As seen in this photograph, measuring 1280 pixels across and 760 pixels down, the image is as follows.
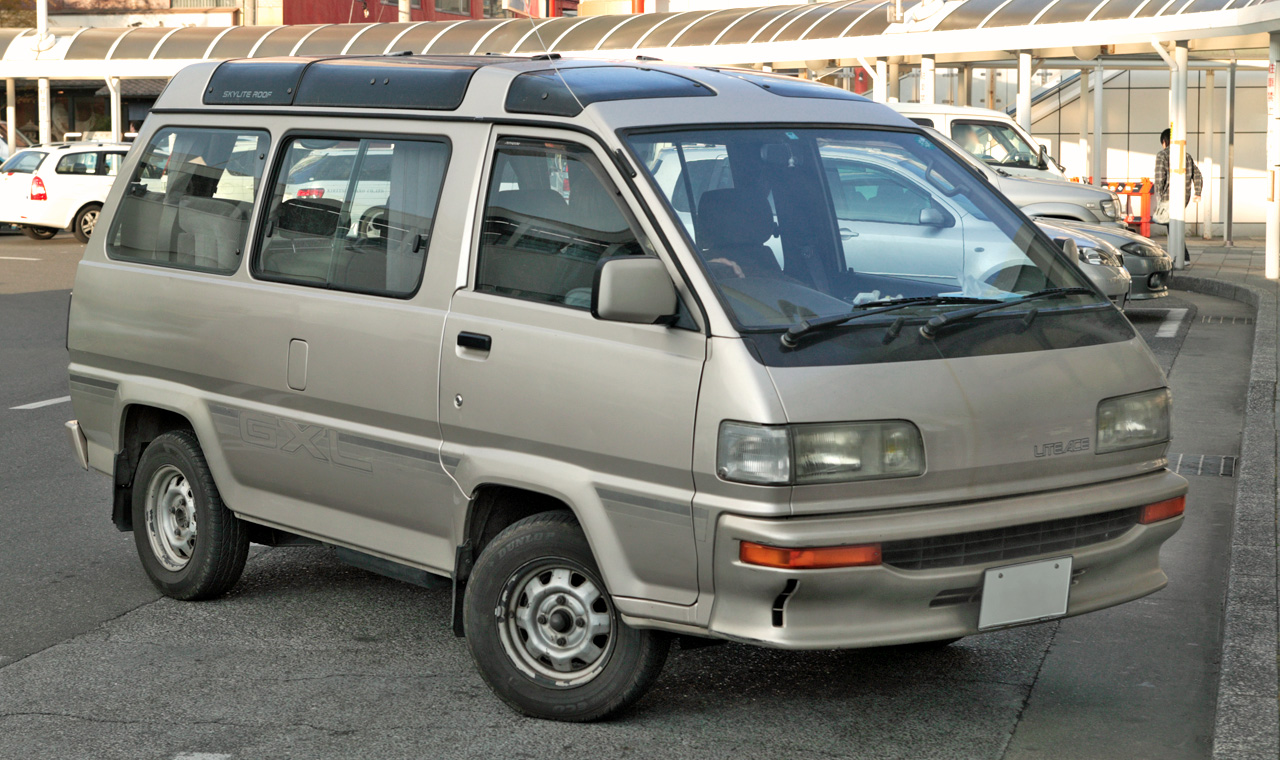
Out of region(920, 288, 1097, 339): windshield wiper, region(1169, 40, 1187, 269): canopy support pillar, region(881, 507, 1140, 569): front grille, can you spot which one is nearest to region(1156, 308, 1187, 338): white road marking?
region(1169, 40, 1187, 269): canopy support pillar

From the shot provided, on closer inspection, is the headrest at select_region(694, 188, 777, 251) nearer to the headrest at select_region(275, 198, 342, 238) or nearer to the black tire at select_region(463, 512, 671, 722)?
the black tire at select_region(463, 512, 671, 722)

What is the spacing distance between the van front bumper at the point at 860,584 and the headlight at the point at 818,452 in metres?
0.11

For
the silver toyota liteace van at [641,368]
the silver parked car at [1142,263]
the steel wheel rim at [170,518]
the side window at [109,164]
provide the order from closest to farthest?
the silver toyota liteace van at [641,368] → the steel wheel rim at [170,518] → the silver parked car at [1142,263] → the side window at [109,164]

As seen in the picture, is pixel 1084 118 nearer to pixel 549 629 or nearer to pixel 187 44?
pixel 187 44

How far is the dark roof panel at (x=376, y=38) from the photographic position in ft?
100

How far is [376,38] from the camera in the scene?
3083cm

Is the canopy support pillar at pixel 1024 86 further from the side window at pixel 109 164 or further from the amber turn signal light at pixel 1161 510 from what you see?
the amber turn signal light at pixel 1161 510

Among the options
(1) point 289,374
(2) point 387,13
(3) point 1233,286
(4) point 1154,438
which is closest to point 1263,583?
(4) point 1154,438

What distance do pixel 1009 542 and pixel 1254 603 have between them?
170 centimetres

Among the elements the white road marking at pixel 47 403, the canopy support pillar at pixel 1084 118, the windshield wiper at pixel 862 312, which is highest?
the canopy support pillar at pixel 1084 118

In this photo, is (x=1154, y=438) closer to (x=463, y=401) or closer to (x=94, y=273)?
(x=463, y=401)

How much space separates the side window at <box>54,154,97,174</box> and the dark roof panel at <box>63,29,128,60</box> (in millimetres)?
9650

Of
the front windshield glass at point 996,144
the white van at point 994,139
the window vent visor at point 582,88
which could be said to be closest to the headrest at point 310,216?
the window vent visor at point 582,88

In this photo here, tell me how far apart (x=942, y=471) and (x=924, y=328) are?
401 mm
